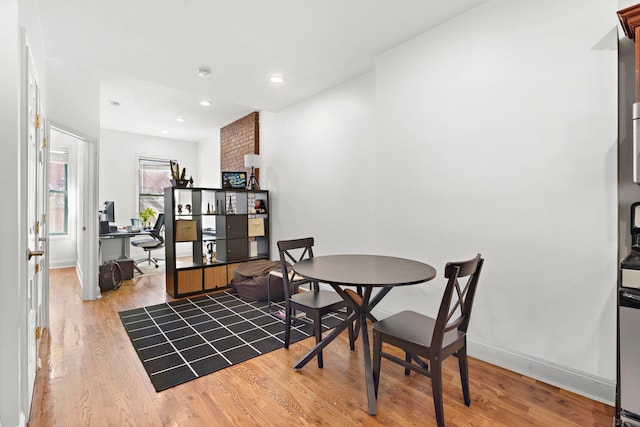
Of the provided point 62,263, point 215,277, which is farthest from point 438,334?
point 62,263

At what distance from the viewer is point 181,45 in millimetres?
2867

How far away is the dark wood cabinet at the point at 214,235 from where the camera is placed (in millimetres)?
4117

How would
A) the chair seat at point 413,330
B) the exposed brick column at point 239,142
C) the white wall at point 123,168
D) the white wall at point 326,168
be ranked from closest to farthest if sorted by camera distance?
the chair seat at point 413,330 → the white wall at point 326,168 → the exposed brick column at point 239,142 → the white wall at point 123,168

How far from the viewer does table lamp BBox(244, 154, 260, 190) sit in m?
4.95

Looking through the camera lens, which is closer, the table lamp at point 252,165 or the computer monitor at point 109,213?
the table lamp at point 252,165

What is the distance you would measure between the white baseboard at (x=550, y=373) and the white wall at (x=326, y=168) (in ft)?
4.55

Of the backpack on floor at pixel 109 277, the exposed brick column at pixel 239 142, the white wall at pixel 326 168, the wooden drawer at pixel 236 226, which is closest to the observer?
the white wall at pixel 326 168

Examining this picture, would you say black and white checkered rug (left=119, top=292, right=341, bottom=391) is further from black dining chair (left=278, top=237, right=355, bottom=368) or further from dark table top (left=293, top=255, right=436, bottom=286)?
dark table top (left=293, top=255, right=436, bottom=286)

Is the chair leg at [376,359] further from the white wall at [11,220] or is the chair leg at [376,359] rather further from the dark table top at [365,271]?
the white wall at [11,220]

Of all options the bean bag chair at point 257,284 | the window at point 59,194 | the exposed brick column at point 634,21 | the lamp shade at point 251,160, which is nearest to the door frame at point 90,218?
the bean bag chair at point 257,284

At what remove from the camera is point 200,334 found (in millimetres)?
2898

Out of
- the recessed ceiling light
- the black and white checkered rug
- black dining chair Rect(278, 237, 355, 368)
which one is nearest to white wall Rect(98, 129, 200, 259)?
the black and white checkered rug

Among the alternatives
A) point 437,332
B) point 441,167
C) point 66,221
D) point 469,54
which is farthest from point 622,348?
point 66,221

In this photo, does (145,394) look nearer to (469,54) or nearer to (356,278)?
(356,278)
